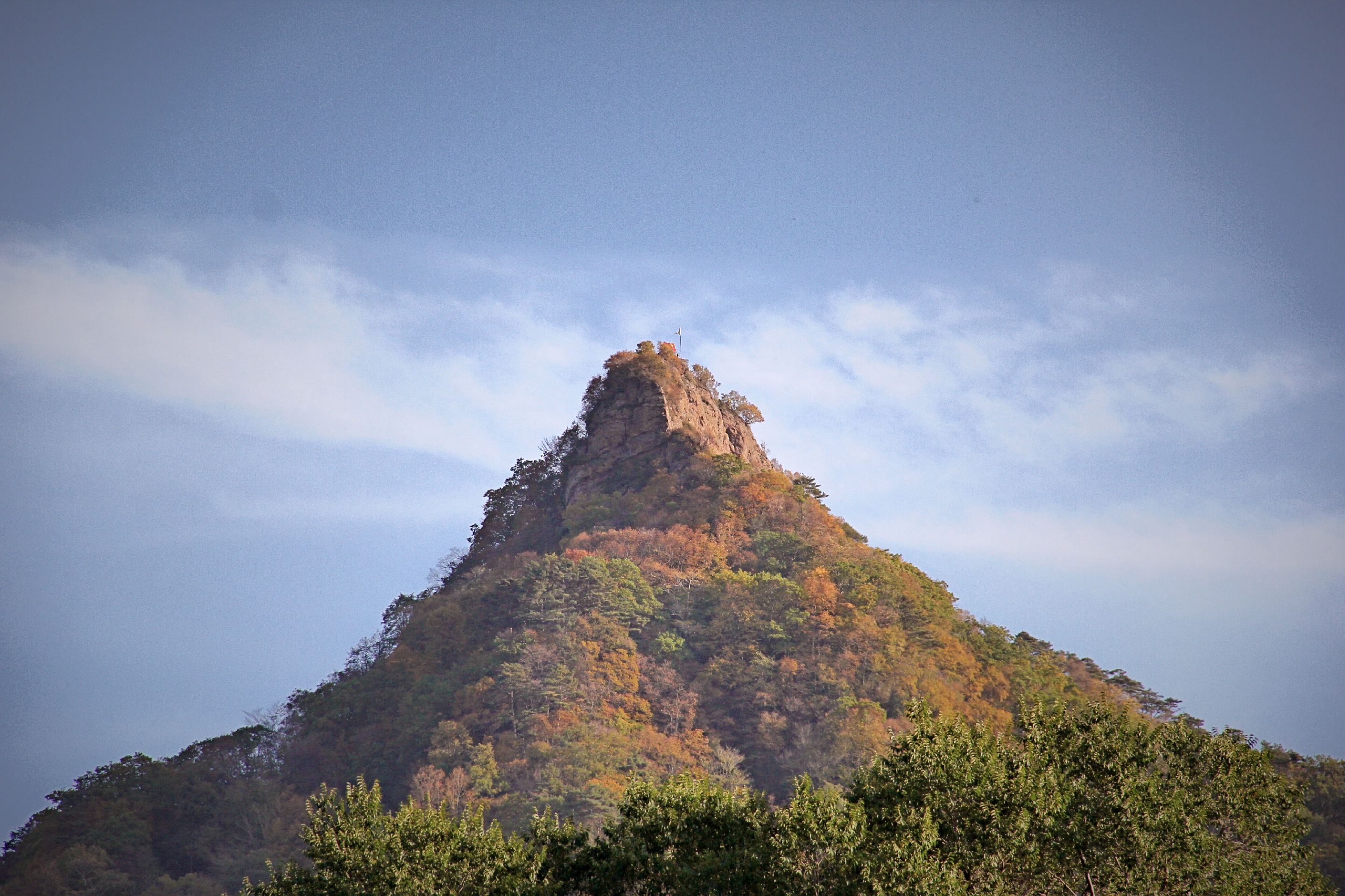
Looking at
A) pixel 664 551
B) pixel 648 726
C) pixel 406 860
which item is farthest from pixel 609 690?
pixel 406 860

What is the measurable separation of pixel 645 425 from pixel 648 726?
96.6ft

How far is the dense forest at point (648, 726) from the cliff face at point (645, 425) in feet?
0.83

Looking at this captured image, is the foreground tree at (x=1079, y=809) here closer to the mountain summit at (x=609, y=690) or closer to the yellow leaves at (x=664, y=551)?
the mountain summit at (x=609, y=690)

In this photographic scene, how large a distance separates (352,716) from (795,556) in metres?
29.3

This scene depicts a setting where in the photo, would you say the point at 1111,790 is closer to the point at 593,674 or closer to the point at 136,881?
the point at 593,674

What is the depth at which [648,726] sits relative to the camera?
211ft

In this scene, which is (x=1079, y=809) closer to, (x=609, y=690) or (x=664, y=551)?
(x=609, y=690)

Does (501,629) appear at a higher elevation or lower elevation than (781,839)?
higher

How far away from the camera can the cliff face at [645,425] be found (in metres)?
86.8

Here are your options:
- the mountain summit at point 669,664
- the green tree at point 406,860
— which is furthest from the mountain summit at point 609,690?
the green tree at point 406,860

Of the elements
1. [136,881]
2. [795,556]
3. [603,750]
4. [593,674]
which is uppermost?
[795,556]

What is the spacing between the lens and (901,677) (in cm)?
6575

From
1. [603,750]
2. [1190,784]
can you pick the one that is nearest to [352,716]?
[603,750]

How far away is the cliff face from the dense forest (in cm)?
25
